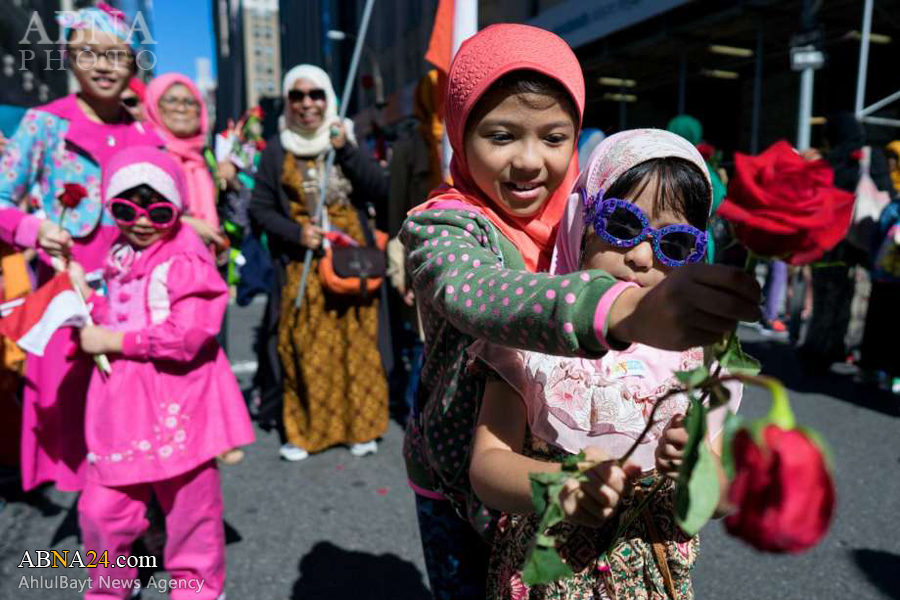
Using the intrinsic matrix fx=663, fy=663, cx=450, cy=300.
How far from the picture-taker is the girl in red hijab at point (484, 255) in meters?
0.77

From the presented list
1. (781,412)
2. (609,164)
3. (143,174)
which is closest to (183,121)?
(143,174)

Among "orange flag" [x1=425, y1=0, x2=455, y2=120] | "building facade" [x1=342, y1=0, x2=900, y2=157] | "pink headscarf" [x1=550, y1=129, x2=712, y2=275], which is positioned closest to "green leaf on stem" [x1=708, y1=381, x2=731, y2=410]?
"pink headscarf" [x1=550, y1=129, x2=712, y2=275]

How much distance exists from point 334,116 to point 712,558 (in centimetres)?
305

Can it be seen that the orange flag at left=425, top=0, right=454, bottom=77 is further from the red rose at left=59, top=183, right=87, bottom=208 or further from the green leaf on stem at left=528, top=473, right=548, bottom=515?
the green leaf on stem at left=528, top=473, right=548, bottom=515

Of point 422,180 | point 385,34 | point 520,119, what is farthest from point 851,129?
point 385,34

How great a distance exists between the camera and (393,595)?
2559mm

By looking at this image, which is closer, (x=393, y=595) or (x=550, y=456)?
(x=550, y=456)

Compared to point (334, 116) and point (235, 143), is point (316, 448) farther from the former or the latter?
point (235, 143)

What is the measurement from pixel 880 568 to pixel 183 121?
4.37 meters

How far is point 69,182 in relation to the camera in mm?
2738

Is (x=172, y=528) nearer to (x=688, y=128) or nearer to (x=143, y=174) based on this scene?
(x=143, y=174)

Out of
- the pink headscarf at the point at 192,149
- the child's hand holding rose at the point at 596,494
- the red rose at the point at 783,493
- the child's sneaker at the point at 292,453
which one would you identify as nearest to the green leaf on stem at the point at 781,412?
the red rose at the point at 783,493

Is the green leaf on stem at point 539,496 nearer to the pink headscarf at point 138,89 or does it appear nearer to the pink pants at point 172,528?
the pink pants at point 172,528

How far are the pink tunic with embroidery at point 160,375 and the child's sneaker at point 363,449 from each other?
1.68m
